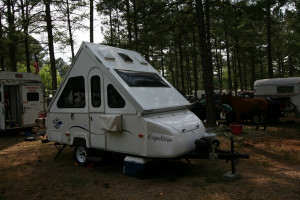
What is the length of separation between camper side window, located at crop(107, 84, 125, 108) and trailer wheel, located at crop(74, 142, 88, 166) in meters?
1.59

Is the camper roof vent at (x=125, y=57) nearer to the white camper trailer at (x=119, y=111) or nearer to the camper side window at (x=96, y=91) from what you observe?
the white camper trailer at (x=119, y=111)

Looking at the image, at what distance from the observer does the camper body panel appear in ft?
16.6

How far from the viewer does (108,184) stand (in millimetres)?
5273

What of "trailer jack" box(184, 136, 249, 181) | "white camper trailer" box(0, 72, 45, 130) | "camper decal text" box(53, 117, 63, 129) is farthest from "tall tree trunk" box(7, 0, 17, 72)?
"trailer jack" box(184, 136, 249, 181)

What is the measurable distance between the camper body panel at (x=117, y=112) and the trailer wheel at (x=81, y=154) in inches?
8.8

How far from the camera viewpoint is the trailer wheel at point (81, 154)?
258 inches

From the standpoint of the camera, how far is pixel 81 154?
22.2ft

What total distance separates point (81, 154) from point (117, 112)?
6.62ft

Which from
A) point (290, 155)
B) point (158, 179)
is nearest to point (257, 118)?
point (290, 155)

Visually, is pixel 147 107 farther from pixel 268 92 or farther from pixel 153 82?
pixel 268 92

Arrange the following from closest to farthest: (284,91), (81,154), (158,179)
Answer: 1. (158,179)
2. (81,154)
3. (284,91)

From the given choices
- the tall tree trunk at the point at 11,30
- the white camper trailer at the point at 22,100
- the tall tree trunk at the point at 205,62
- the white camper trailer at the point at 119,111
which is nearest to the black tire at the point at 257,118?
the tall tree trunk at the point at 205,62

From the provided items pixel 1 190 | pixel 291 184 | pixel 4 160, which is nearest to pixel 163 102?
pixel 291 184

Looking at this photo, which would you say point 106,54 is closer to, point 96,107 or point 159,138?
point 96,107
